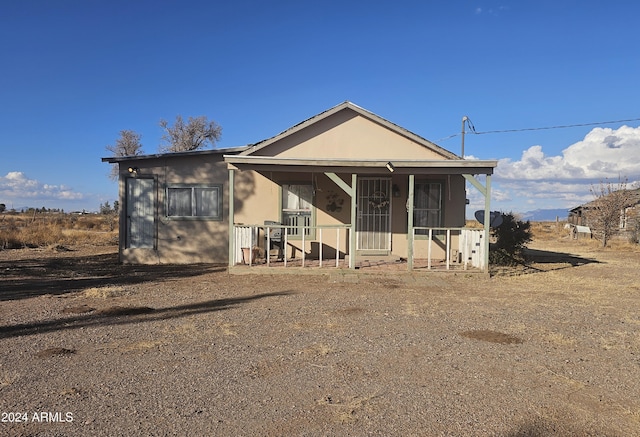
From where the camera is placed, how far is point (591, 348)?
16.5 feet

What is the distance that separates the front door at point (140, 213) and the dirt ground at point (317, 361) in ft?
13.7

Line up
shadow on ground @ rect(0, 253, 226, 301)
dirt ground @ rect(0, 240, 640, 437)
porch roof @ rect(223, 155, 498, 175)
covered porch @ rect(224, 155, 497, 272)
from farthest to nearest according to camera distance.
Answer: covered porch @ rect(224, 155, 497, 272) < porch roof @ rect(223, 155, 498, 175) < shadow on ground @ rect(0, 253, 226, 301) < dirt ground @ rect(0, 240, 640, 437)

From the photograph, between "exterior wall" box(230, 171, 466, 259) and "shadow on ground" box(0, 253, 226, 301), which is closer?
"shadow on ground" box(0, 253, 226, 301)

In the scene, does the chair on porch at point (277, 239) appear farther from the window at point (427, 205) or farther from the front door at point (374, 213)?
the window at point (427, 205)

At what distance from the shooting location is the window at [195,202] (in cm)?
1286

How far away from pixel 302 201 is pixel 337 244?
2.42 metres

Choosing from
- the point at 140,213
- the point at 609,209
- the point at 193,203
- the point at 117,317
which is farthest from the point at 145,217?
the point at 609,209

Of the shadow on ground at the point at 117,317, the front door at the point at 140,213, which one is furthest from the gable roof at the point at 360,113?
the shadow on ground at the point at 117,317

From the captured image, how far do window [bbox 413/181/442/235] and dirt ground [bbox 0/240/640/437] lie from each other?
3.59m

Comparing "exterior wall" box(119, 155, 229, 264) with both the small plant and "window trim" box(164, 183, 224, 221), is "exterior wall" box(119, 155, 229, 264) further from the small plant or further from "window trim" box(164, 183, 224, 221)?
the small plant

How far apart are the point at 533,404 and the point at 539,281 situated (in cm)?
742

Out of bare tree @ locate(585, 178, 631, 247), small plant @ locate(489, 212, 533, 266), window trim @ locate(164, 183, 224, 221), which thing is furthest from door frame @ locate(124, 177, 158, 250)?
bare tree @ locate(585, 178, 631, 247)

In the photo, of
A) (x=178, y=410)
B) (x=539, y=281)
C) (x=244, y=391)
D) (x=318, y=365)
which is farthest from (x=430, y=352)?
(x=539, y=281)

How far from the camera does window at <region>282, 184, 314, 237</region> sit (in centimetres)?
1236
